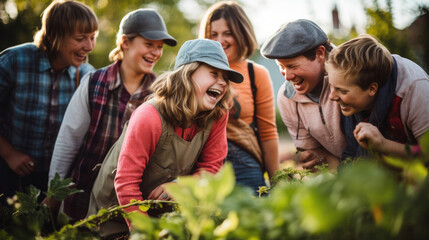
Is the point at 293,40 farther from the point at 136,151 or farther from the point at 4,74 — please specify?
the point at 4,74

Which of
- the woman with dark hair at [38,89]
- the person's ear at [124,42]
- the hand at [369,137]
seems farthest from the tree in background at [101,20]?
the hand at [369,137]

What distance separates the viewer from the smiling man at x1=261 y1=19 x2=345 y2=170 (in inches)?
93.0

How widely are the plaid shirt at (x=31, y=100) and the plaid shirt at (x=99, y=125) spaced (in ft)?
1.67

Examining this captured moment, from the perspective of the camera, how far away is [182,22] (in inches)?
840

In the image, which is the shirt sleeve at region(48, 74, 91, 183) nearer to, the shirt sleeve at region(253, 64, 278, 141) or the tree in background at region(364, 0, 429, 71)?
the shirt sleeve at region(253, 64, 278, 141)

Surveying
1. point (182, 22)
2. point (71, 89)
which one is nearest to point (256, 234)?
point (71, 89)

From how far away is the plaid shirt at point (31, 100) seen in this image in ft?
9.98

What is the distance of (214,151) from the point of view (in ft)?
7.76

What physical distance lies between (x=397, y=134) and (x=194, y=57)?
1.27m

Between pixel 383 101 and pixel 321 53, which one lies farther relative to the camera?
pixel 321 53

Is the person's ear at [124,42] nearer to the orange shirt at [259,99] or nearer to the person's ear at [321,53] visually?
the orange shirt at [259,99]

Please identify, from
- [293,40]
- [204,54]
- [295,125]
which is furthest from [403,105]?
[204,54]

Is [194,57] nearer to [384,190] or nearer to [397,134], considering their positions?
[397,134]

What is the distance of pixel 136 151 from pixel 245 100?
146 cm
